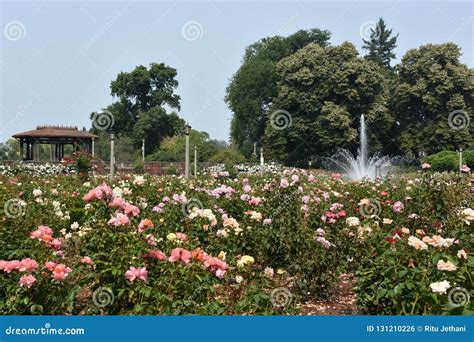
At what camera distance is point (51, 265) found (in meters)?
3.37

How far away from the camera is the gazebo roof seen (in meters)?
29.8

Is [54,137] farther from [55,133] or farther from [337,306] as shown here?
[337,306]

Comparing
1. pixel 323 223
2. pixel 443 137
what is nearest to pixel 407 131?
pixel 443 137

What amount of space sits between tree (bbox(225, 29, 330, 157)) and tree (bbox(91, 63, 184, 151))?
6435mm

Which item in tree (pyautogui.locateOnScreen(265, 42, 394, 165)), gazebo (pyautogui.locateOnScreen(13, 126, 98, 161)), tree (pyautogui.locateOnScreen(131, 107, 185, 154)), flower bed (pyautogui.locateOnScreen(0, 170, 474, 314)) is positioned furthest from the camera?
tree (pyautogui.locateOnScreen(131, 107, 185, 154))

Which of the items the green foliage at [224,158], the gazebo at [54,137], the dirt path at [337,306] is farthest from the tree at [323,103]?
the dirt path at [337,306]

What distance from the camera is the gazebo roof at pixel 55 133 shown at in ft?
97.8

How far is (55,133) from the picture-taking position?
101 ft

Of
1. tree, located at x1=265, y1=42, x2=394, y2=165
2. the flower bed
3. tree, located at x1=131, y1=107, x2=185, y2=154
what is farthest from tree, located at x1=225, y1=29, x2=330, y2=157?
the flower bed

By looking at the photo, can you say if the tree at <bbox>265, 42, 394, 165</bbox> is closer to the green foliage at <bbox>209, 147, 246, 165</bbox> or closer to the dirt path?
the green foliage at <bbox>209, 147, 246, 165</bbox>

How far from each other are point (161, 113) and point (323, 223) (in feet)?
143

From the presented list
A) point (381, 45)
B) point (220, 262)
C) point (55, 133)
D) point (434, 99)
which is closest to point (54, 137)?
point (55, 133)

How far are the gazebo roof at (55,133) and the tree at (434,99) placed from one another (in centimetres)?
2314

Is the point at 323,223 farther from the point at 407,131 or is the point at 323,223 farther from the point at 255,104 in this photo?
the point at 255,104
